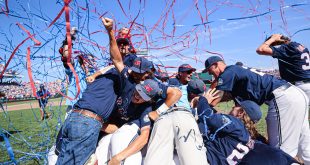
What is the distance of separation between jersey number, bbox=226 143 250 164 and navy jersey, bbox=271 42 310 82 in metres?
1.46

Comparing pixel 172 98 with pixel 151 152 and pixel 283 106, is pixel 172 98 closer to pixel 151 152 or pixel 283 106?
pixel 151 152

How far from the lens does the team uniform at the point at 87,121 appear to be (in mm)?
2498

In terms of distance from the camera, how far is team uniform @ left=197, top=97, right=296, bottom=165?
2406mm

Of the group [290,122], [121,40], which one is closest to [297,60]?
[290,122]

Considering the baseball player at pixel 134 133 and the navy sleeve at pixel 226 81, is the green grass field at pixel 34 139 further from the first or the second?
the navy sleeve at pixel 226 81

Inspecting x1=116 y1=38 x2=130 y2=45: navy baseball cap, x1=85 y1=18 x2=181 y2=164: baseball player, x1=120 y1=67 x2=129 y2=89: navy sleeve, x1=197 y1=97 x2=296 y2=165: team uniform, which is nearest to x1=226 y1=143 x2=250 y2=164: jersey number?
x1=197 y1=97 x2=296 y2=165: team uniform

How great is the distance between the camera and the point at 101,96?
2.73m

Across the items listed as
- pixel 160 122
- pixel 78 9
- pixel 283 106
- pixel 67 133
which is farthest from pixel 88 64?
pixel 283 106

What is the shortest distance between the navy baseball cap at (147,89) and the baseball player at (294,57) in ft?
5.30

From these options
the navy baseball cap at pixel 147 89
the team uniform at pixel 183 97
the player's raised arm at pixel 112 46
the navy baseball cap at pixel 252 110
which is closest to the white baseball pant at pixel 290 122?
the navy baseball cap at pixel 252 110

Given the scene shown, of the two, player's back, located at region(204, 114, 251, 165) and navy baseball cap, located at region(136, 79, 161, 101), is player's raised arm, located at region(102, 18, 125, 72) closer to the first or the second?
navy baseball cap, located at region(136, 79, 161, 101)

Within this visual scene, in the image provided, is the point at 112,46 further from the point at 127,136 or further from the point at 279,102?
the point at 279,102

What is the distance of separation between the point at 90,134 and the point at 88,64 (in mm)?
1433

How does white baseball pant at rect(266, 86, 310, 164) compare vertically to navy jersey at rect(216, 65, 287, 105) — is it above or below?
below
